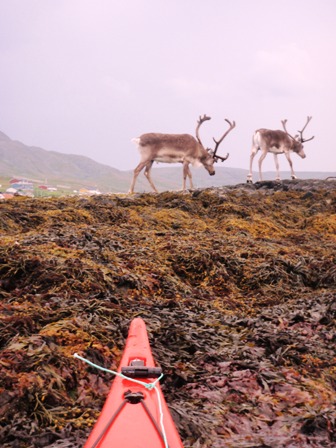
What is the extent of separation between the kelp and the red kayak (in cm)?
38

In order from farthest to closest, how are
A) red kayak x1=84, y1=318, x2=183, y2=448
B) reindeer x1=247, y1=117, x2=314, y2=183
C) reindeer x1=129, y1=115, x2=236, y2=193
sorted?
reindeer x1=247, y1=117, x2=314, y2=183, reindeer x1=129, y1=115, x2=236, y2=193, red kayak x1=84, y1=318, x2=183, y2=448

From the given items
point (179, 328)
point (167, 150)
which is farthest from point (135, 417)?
point (167, 150)

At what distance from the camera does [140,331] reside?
3.09 metres

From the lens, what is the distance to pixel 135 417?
186cm

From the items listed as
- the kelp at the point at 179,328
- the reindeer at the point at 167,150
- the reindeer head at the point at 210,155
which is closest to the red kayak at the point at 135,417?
the kelp at the point at 179,328

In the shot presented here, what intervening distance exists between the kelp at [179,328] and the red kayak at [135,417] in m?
0.38

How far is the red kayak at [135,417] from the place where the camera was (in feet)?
5.57

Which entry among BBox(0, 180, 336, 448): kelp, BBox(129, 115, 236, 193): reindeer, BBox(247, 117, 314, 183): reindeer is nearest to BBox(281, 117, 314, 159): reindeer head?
BBox(247, 117, 314, 183): reindeer

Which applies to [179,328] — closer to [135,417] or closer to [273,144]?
[135,417]

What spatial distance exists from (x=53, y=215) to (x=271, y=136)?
14152mm

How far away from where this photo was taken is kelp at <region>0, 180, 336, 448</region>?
239 centimetres

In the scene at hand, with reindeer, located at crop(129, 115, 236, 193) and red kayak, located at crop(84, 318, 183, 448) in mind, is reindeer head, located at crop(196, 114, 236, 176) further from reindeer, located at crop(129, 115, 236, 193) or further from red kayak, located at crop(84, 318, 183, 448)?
red kayak, located at crop(84, 318, 183, 448)

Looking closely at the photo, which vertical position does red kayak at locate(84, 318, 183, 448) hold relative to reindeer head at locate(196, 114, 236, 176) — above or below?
below

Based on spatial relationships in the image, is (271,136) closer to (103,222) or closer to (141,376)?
(103,222)
